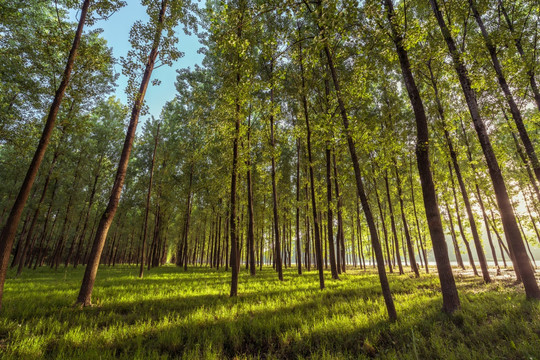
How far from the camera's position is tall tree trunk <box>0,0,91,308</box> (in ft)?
17.7

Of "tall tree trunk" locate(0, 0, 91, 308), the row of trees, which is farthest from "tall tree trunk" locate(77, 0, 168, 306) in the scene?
"tall tree trunk" locate(0, 0, 91, 308)

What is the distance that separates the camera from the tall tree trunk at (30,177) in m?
5.41

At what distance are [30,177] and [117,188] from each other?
2100mm

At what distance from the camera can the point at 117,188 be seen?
7.63 m

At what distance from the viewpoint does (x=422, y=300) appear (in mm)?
7410

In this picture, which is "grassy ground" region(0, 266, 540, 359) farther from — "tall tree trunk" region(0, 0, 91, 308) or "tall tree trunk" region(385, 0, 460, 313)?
"tall tree trunk" region(0, 0, 91, 308)

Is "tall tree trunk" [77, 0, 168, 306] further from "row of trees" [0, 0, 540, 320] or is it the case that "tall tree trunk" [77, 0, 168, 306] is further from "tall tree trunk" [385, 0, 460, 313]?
"tall tree trunk" [385, 0, 460, 313]

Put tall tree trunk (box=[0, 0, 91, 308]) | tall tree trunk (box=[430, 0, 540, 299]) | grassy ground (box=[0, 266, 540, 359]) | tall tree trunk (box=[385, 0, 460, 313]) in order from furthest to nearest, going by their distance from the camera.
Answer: tall tree trunk (box=[430, 0, 540, 299]) → tall tree trunk (box=[385, 0, 460, 313]) → tall tree trunk (box=[0, 0, 91, 308]) → grassy ground (box=[0, 266, 540, 359])

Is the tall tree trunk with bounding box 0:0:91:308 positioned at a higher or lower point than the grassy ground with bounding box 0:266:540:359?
higher

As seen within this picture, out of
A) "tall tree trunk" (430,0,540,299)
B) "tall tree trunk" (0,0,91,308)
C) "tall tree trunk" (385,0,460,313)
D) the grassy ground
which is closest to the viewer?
the grassy ground

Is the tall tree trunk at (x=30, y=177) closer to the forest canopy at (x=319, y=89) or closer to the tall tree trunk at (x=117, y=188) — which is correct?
the forest canopy at (x=319, y=89)

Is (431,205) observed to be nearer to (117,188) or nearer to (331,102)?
(331,102)

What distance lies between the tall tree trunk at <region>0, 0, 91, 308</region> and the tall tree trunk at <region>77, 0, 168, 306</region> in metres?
1.79

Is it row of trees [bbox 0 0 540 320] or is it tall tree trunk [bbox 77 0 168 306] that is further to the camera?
tall tree trunk [bbox 77 0 168 306]
